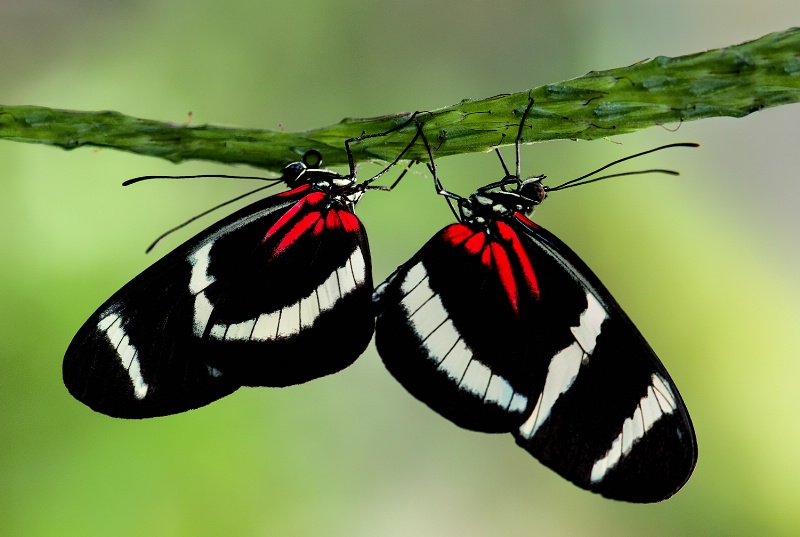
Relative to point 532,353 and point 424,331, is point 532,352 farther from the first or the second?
point 424,331

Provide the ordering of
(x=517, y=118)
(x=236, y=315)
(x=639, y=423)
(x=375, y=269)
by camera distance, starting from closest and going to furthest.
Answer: (x=517, y=118)
(x=639, y=423)
(x=236, y=315)
(x=375, y=269)

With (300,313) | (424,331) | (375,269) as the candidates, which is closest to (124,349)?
(300,313)

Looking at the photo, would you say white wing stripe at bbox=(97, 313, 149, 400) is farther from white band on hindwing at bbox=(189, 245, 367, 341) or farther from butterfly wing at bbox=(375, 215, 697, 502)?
butterfly wing at bbox=(375, 215, 697, 502)

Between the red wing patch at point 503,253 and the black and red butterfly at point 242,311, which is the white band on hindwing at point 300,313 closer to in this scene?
the black and red butterfly at point 242,311

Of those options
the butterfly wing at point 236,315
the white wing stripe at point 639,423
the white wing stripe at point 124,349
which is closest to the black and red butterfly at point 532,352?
the white wing stripe at point 639,423

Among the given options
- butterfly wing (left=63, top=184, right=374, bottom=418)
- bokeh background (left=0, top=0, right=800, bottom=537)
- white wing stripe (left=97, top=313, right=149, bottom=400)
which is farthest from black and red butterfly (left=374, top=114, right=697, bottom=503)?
bokeh background (left=0, top=0, right=800, bottom=537)

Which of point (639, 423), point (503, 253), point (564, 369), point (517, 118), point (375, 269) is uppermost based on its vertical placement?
point (375, 269)

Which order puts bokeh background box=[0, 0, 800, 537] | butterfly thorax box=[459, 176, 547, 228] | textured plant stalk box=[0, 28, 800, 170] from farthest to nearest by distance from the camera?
bokeh background box=[0, 0, 800, 537], butterfly thorax box=[459, 176, 547, 228], textured plant stalk box=[0, 28, 800, 170]
